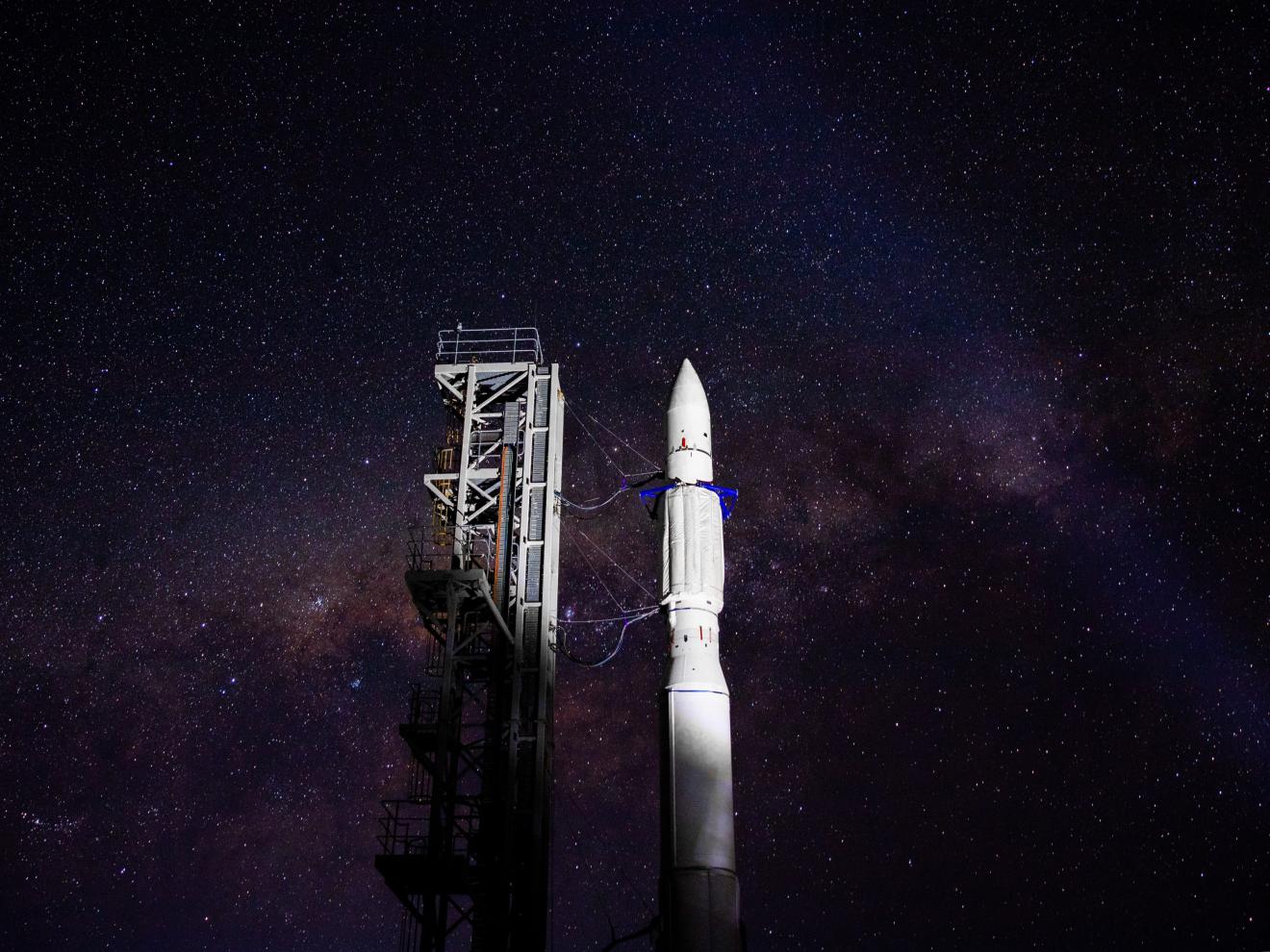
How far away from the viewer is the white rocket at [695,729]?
22.9m

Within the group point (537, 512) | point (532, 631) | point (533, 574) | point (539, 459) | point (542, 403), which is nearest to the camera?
point (532, 631)

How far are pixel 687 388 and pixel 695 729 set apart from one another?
8600 millimetres

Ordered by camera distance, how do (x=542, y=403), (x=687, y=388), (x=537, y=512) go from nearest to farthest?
(x=687, y=388)
(x=537, y=512)
(x=542, y=403)

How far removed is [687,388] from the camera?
95.8ft

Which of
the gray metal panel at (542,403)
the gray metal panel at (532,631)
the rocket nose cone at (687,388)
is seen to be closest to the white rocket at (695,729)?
the rocket nose cone at (687,388)

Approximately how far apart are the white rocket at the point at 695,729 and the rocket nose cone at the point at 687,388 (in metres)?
1.19

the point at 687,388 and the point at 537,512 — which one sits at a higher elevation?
the point at 687,388

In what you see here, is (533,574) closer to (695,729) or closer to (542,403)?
(542,403)

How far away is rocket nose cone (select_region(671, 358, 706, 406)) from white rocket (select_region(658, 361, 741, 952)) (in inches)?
47.0

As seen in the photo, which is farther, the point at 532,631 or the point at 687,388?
the point at 532,631

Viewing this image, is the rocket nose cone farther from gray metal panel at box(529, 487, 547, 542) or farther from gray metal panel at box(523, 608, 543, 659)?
gray metal panel at box(523, 608, 543, 659)

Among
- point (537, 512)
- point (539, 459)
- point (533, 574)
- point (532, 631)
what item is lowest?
point (532, 631)

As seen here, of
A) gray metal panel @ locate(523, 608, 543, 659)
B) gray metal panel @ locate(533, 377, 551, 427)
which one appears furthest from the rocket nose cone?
gray metal panel @ locate(523, 608, 543, 659)

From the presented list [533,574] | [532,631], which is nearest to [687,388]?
[533,574]
